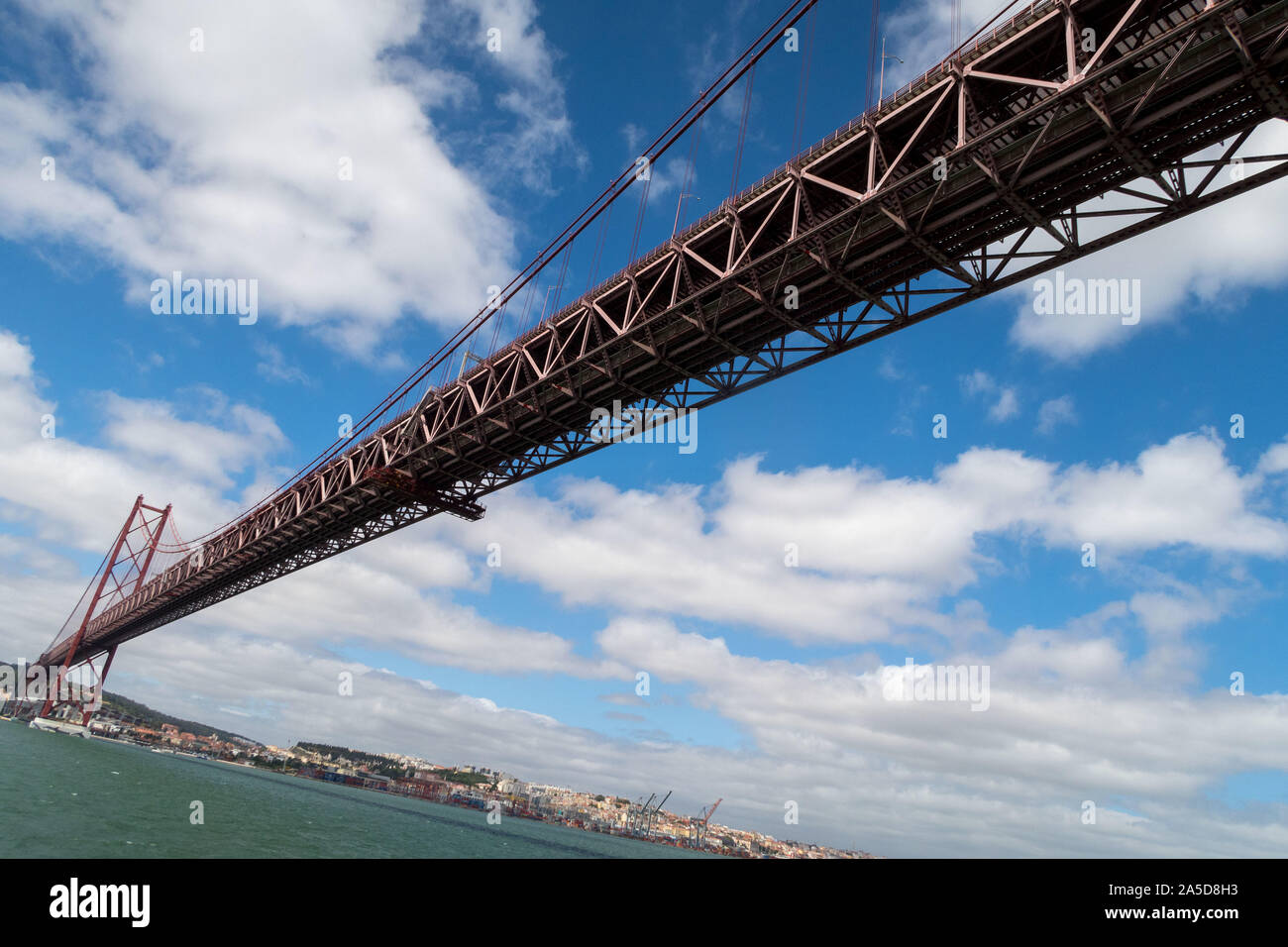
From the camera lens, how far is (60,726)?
303ft

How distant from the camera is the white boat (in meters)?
92.6

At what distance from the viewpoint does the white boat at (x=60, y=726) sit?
92.6 metres

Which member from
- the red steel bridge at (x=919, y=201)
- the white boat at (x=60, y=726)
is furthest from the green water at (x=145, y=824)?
the white boat at (x=60, y=726)

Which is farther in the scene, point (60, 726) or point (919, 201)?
point (60, 726)

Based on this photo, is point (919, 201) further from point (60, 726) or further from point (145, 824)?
point (60, 726)

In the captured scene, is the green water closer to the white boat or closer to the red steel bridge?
the red steel bridge

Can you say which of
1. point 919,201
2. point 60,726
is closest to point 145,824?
point 919,201

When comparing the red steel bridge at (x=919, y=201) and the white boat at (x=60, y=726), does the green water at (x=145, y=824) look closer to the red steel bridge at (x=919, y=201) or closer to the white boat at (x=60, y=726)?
the red steel bridge at (x=919, y=201)

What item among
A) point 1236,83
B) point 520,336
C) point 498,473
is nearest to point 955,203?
point 1236,83

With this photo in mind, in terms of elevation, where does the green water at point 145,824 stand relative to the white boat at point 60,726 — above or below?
above

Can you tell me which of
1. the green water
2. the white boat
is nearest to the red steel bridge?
the green water

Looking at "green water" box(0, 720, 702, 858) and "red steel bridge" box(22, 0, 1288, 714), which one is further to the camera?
"green water" box(0, 720, 702, 858)

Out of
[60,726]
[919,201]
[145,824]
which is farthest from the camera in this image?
[60,726]
